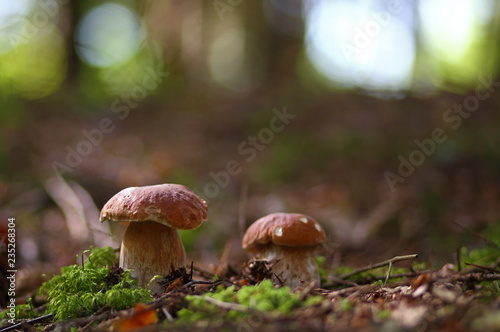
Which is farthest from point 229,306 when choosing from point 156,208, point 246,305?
point 156,208

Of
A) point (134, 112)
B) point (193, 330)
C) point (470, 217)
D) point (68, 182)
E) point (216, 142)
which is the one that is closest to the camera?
point (193, 330)

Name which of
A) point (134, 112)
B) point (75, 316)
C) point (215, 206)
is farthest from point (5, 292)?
point (134, 112)

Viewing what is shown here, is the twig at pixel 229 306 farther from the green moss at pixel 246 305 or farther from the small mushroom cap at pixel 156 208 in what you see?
the small mushroom cap at pixel 156 208

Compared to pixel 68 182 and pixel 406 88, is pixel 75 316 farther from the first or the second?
pixel 406 88

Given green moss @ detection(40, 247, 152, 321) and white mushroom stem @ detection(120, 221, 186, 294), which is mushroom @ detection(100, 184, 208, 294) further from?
green moss @ detection(40, 247, 152, 321)

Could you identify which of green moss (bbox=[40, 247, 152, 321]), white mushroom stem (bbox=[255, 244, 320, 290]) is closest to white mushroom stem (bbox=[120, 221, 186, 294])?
green moss (bbox=[40, 247, 152, 321])

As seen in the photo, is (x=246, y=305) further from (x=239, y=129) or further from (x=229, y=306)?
(x=239, y=129)
